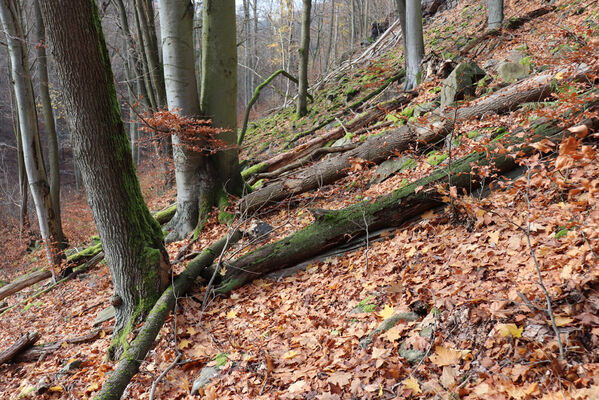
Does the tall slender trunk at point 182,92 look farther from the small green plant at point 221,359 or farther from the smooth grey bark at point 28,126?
the small green plant at point 221,359

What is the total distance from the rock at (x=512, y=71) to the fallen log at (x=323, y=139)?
2.42 m

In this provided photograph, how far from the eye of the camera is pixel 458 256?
131 inches

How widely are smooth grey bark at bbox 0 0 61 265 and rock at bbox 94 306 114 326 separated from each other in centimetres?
284

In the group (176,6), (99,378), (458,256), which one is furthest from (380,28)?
(99,378)

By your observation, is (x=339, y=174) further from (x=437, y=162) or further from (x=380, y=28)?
(x=380, y=28)

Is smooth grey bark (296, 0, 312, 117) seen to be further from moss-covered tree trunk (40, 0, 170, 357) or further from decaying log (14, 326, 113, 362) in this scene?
decaying log (14, 326, 113, 362)

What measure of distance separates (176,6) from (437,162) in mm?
5144

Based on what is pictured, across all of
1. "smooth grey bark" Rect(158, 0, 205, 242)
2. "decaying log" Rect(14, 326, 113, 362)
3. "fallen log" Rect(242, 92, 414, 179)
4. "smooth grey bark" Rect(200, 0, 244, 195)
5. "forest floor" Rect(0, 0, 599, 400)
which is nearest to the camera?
"forest floor" Rect(0, 0, 599, 400)

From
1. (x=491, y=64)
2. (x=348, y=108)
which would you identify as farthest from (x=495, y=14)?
(x=348, y=108)

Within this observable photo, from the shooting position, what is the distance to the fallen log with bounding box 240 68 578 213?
17.6 ft

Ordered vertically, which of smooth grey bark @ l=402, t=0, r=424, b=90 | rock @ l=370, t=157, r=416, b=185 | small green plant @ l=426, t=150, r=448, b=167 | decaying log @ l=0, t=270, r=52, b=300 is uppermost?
smooth grey bark @ l=402, t=0, r=424, b=90

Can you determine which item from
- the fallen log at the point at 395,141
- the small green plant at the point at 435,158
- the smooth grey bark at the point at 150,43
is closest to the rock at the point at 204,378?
the fallen log at the point at 395,141

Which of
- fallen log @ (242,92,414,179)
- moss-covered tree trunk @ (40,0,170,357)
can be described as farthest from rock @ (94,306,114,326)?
fallen log @ (242,92,414,179)

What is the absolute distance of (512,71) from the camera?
6.59 meters
